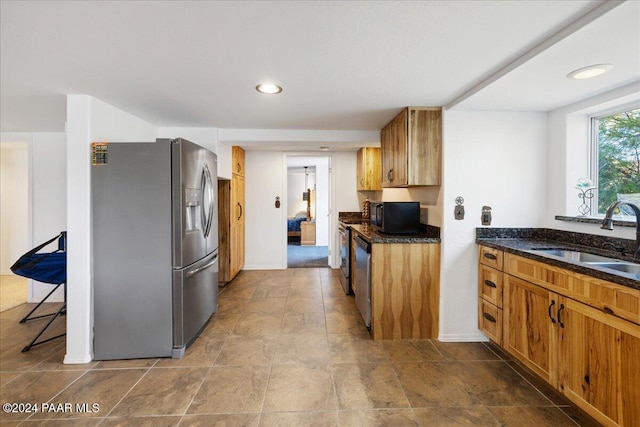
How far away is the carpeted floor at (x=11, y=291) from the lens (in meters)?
A: 3.56

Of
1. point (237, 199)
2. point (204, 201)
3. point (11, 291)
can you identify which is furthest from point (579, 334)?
point (11, 291)

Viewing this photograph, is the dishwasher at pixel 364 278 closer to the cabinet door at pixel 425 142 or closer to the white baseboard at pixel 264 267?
the cabinet door at pixel 425 142

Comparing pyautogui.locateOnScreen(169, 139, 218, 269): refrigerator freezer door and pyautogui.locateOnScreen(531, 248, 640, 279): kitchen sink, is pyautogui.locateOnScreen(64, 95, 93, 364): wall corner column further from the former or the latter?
pyautogui.locateOnScreen(531, 248, 640, 279): kitchen sink

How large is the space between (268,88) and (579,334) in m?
2.57

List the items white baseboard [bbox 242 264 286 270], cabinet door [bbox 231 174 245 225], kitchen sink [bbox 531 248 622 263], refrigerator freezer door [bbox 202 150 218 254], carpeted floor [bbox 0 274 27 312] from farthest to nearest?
white baseboard [bbox 242 264 286 270] < cabinet door [bbox 231 174 245 225] < carpeted floor [bbox 0 274 27 312] < refrigerator freezer door [bbox 202 150 218 254] < kitchen sink [bbox 531 248 622 263]

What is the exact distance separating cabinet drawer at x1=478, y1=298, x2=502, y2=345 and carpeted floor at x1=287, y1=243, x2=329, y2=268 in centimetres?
323

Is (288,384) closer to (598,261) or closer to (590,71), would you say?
(598,261)

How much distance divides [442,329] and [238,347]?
187cm

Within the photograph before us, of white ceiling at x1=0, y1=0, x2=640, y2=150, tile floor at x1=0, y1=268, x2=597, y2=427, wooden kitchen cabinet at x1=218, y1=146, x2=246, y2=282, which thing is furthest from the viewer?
wooden kitchen cabinet at x1=218, y1=146, x2=246, y2=282

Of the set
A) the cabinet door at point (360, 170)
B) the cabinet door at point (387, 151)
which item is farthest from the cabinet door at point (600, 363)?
the cabinet door at point (360, 170)

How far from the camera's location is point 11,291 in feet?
13.0

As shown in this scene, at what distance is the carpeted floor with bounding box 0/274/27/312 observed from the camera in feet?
11.7

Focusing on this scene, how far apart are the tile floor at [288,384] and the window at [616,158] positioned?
5.09ft

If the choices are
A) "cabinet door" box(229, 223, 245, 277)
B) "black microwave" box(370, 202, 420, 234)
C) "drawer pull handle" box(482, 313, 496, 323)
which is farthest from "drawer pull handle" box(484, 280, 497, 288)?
"cabinet door" box(229, 223, 245, 277)
